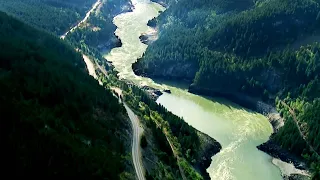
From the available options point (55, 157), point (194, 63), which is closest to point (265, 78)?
point (194, 63)

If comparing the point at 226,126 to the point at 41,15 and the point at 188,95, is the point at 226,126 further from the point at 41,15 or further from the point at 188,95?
the point at 41,15

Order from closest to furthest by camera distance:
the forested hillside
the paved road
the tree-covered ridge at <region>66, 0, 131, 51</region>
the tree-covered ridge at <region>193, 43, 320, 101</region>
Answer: the paved road < the tree-covered ridge at <region>193, 43, 320, 101</region> < the forested hillside < the tree-covered ridge at <region>66, 0, 131, 51</region>

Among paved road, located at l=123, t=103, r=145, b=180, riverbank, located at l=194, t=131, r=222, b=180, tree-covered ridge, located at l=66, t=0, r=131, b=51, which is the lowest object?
riverbank, located at l=194, t=131, r=222, b=180

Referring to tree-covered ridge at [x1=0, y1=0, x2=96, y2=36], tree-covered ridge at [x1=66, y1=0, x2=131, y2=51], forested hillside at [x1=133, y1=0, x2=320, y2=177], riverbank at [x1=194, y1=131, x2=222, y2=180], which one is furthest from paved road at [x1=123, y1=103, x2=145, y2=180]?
tree-covered ridge at [x1=0, y1=0, x2=96, y2=36]

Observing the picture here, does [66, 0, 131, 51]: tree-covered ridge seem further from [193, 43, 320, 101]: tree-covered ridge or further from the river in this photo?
[193, 43, 320, 101]: tree-covered ridge

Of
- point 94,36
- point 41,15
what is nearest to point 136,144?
point 94,36

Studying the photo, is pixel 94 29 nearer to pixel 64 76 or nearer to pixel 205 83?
pixel 205 83

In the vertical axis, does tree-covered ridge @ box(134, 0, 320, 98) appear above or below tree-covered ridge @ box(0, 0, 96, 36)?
above
